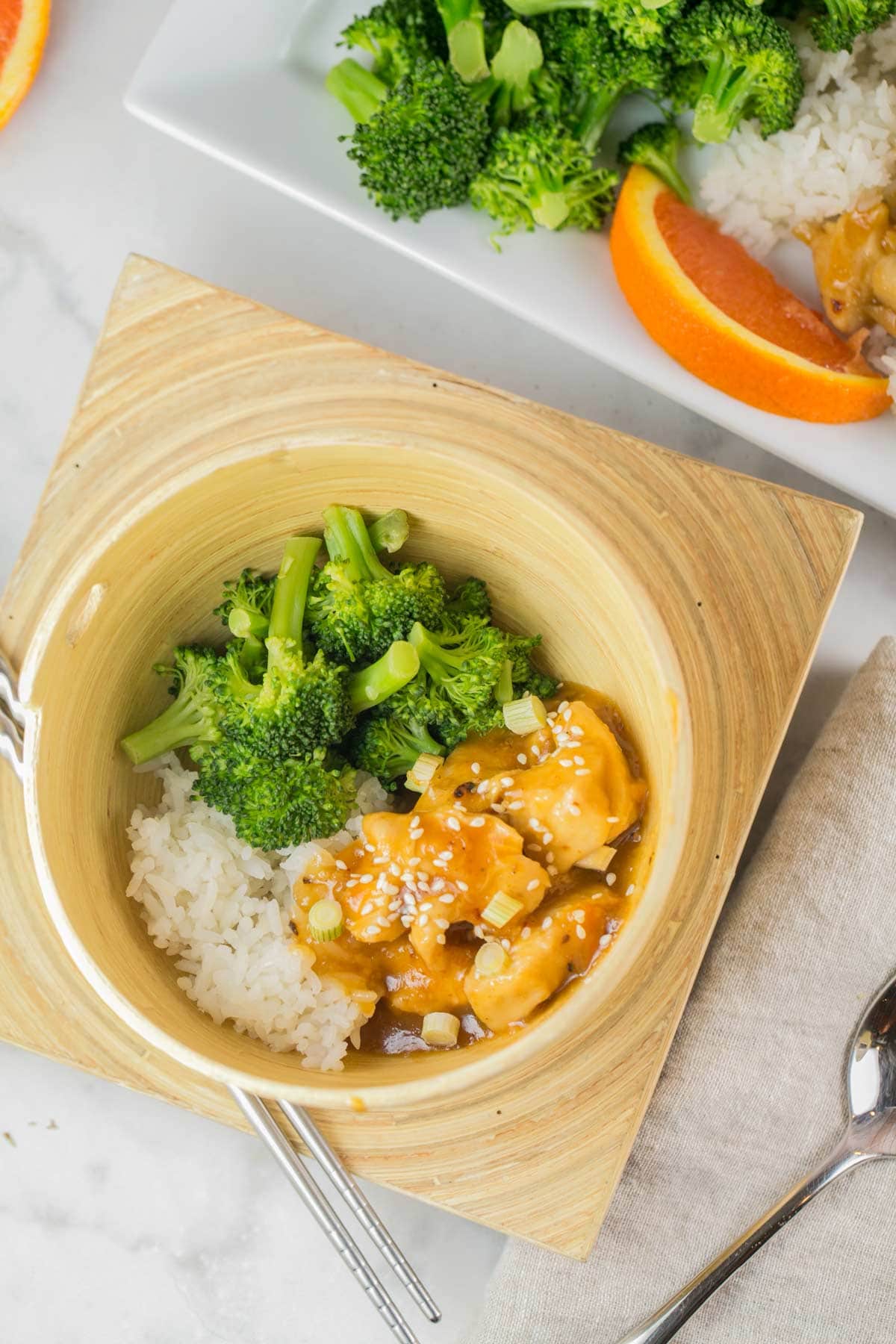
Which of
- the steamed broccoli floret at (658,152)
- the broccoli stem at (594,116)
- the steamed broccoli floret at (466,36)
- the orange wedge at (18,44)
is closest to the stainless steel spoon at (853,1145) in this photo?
the steamed broccoli floret at (658,152)

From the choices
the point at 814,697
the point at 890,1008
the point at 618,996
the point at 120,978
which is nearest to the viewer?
the point at 120,978

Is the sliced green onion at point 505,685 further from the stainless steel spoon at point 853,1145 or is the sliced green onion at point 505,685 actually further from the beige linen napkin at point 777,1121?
the stainless steel spoon at point 853,1145

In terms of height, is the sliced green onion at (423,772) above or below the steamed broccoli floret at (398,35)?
below

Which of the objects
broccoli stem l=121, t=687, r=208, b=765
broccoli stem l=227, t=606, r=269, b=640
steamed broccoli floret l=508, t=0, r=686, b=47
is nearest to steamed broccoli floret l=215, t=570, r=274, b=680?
broccoli stem l=227, t=606, r=269, b=640

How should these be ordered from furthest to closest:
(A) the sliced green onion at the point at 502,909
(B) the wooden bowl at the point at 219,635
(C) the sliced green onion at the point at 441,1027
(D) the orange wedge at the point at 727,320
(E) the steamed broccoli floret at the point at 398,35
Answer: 1. (E) the steamed broccoli floret at the point at 398,35
2. (D) the orange wedge at the point at 727,320
3. (C) the sliced green onion at the point at 441,1027
4. (A) the sliced green onion at the point at 502,909
5. (B) the wooden bowl at the point at 219,635

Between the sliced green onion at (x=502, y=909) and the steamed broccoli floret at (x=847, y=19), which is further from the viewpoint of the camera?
the steamed broccoli floret at (x=847, y=19)

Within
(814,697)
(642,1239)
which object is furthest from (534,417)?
(642,1239)

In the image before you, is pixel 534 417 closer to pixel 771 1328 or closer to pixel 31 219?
pixel 31 219

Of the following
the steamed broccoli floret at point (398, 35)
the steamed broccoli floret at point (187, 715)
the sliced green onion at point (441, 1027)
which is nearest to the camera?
the sliced green onion at point (441, 1027)

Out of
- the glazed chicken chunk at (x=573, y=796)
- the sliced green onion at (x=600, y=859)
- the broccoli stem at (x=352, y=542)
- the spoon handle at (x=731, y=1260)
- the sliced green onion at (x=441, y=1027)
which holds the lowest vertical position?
the spoon handle at (x=731, y=1260)
